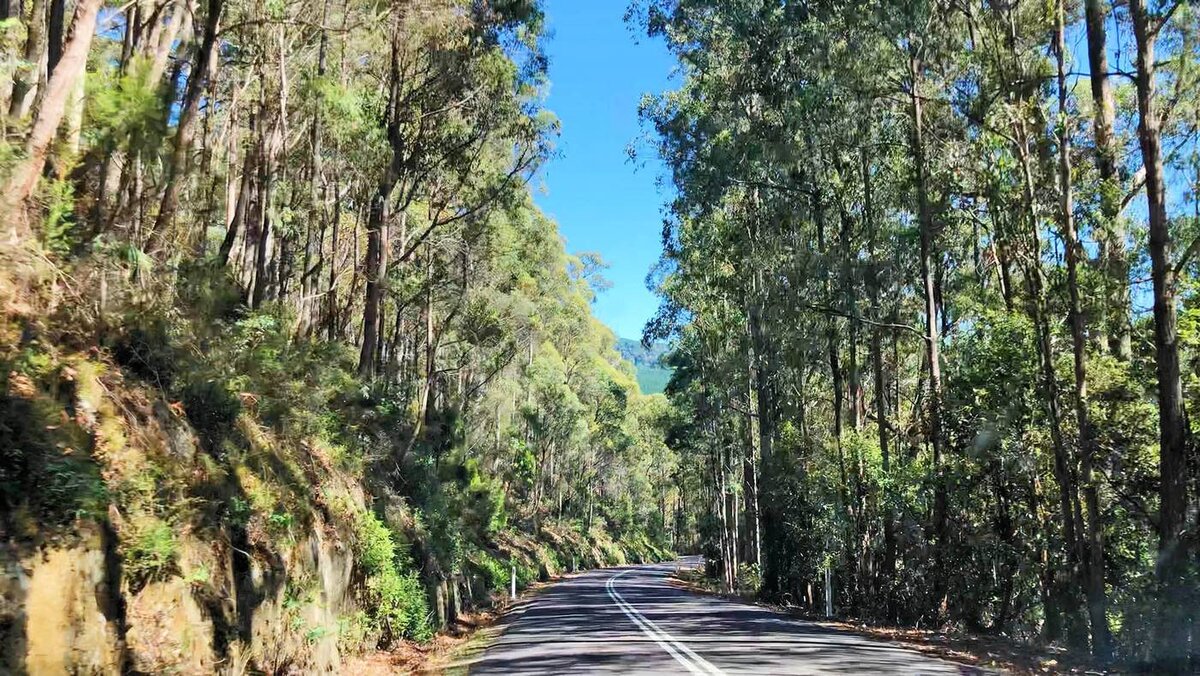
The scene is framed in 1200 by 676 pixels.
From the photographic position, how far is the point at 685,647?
464 inches

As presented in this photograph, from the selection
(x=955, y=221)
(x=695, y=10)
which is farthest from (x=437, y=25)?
(x=955, y=221)

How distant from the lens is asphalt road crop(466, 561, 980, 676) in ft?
31.8

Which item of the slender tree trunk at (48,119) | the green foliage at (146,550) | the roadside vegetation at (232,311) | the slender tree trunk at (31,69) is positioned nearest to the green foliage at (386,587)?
the roadside vegetation at (232,311)

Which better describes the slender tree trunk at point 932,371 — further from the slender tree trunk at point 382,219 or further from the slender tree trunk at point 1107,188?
the slender tree trunk at point 382,219

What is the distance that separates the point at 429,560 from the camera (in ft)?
58.6

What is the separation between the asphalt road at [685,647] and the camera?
31.8 feet

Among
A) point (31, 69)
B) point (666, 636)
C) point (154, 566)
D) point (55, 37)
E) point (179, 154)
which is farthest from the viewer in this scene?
point (666, 636)

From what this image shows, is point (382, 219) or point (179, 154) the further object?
point (382, 219)

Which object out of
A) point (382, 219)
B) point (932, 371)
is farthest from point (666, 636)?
point (382, 219)

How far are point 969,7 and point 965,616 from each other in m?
11.6

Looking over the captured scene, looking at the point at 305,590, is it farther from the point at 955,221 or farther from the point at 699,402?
the point at 699,402

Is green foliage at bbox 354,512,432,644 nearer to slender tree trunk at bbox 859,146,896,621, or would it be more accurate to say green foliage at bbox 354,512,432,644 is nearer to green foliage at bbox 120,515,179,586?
green foliage at bbox 120,515,179,586

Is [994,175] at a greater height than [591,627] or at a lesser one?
greater

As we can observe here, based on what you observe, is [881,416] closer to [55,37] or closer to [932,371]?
[932,371]
